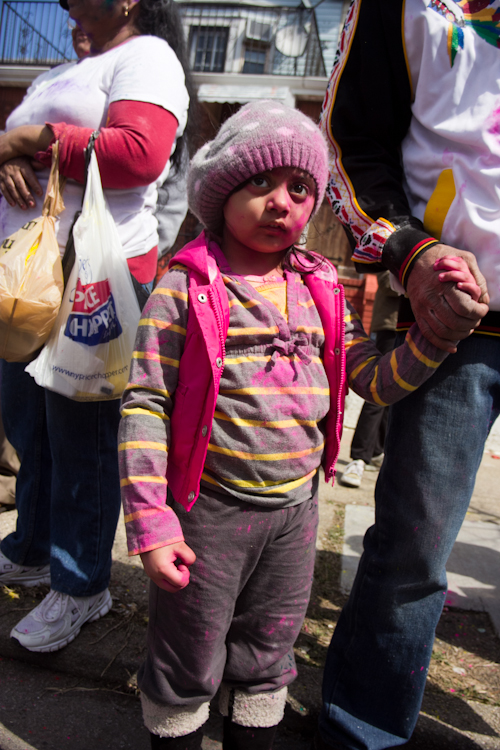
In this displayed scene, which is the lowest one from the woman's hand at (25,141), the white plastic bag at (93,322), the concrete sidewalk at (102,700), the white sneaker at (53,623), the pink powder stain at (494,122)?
the concrete sidewalk at (102,700)

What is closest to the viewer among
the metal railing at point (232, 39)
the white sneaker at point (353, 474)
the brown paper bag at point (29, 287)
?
the brown paper bag at point (29, 287)

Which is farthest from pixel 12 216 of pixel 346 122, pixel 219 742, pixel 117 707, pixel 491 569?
pixel 491 569

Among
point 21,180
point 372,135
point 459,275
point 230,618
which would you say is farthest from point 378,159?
point 230,618

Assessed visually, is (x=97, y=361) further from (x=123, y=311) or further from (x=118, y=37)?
(x=118, y=37)

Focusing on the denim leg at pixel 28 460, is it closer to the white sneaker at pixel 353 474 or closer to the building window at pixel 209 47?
the white sneaker at pixel 353 474

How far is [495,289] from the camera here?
46.7 inches

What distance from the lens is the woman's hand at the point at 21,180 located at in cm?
171

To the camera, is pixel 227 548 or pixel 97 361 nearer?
pixel 227 548

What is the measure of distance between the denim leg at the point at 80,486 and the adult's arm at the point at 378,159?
3.23 ft

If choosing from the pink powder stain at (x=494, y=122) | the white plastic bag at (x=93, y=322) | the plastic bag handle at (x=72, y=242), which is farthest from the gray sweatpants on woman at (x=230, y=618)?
the pink powder stain at (x=494, y=122)

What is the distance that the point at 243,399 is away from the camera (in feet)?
4.02

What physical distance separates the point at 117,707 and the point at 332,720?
0.71m

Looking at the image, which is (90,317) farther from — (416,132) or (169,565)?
(416,132)

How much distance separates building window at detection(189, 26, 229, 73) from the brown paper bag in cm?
1638
